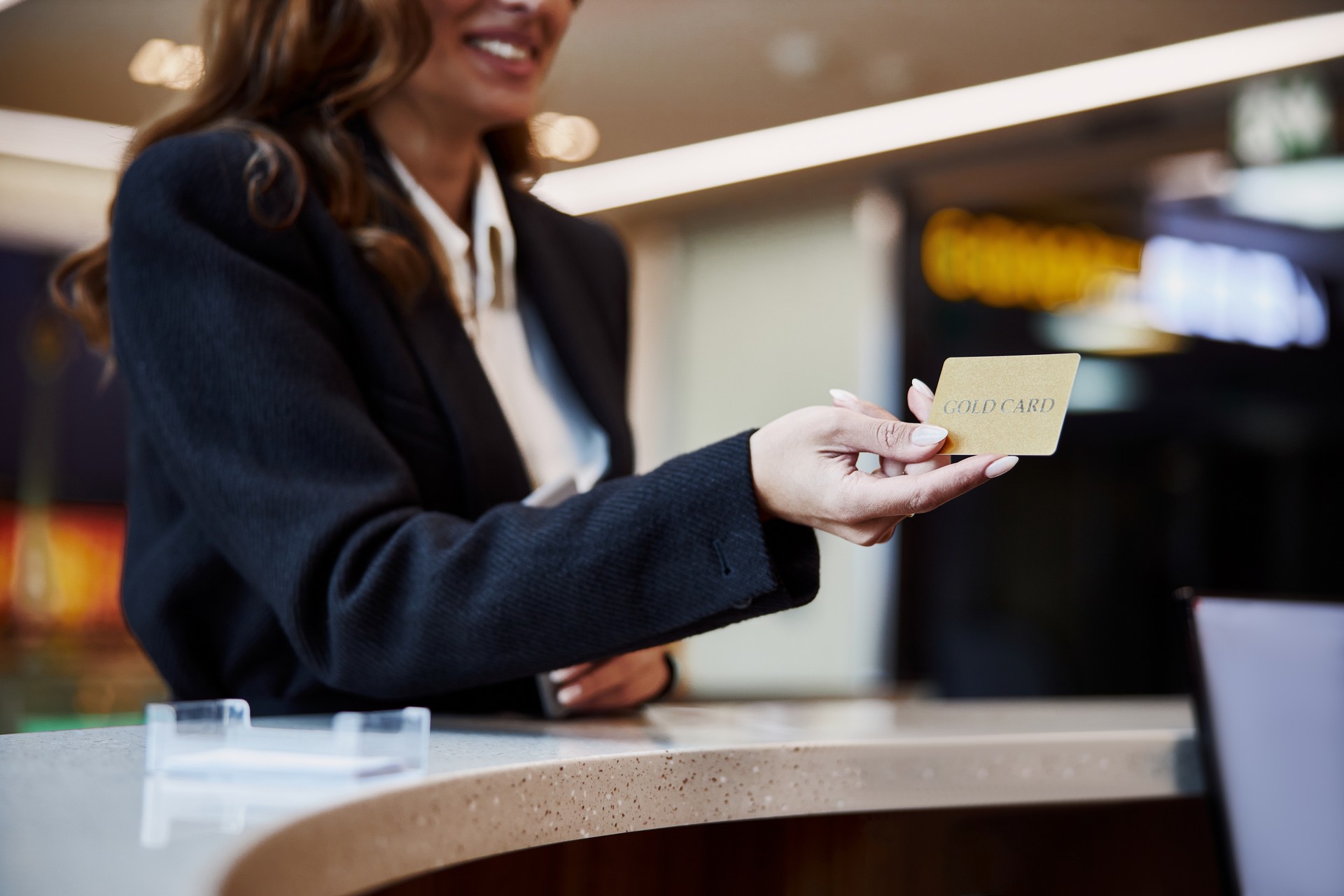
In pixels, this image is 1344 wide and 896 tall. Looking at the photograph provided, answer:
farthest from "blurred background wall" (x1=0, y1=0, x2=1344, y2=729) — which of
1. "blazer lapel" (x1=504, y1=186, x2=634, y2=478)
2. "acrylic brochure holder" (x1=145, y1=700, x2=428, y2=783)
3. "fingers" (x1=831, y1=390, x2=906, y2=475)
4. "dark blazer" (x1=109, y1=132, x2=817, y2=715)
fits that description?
"acrylic brochure holder" (x1=145, y1=700, x2=428, y2=783)

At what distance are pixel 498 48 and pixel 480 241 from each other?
0.59ft

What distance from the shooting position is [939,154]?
17.0ft

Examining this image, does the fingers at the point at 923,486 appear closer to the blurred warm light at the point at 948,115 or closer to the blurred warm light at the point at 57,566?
the blurred warm light at the point at 948,115

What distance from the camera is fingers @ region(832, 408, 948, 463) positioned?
2.42 feet

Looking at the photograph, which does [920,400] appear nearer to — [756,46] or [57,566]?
[756,46]

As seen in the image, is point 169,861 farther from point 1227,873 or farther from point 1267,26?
point 1267,26

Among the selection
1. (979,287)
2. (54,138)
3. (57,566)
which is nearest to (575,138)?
(979,287)

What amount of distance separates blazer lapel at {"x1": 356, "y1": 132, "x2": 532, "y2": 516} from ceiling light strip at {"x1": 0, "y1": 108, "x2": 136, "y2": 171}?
463 centimetres

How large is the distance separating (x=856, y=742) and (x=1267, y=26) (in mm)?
3805

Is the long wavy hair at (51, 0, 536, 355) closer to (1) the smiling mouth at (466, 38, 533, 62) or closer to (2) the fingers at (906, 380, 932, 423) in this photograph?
(1) the smiling mouth at (466, 38, 533, 62)

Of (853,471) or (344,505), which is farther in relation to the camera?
(344,505)

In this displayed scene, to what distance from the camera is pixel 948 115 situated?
4816 mm

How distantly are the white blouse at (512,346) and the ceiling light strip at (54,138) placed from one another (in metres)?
4.49

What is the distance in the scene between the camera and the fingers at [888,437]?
0.74 meters
